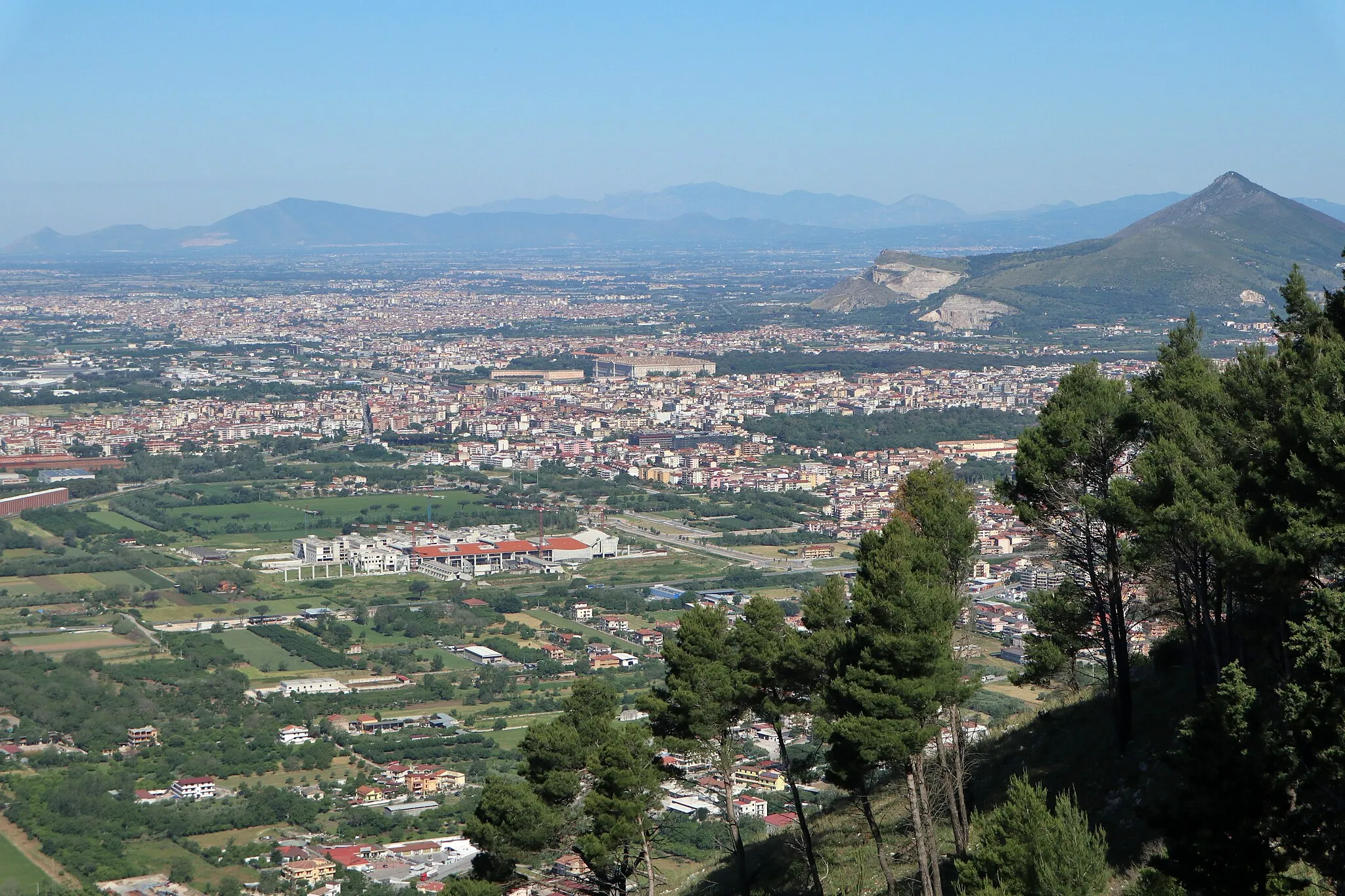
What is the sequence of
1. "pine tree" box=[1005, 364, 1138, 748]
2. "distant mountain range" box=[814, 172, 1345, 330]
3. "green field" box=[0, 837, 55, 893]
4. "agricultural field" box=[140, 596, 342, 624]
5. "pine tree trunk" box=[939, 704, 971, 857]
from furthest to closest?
"distant mountain range" box=[814, 172, 1345, 330]
"agricultural field" box=[140, 596, 342, 624]
"green field" box=[0, 837, 55, 893]
"pine tree" box=[1005, 364, 1138, 748]
"pine tree trunk" box=[939, 704, 971, 857]

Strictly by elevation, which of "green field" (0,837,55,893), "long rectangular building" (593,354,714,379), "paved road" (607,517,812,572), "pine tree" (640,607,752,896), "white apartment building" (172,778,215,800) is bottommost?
A: "paved road" (607,517,812,572)

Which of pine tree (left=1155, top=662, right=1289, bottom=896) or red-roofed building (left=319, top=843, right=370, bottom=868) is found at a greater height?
pine tree (left=1155, top=662, right=1289, bottom=896)

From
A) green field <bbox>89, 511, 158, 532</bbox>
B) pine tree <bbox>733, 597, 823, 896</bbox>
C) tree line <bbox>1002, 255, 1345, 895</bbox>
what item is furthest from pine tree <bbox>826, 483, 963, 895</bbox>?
green field <bbox>89, 511, 158, 532</bbox>

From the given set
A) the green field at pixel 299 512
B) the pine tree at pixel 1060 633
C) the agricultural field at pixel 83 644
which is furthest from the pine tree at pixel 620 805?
the green field at pixel 299 512

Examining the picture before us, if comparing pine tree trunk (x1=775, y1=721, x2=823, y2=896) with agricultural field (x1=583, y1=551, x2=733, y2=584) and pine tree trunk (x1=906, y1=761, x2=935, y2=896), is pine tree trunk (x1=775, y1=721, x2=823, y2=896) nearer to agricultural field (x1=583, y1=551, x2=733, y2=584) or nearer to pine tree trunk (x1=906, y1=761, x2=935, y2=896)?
pine tree trunk (x1=906, y1=761, x2=935, y2=896)

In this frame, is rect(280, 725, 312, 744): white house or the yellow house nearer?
the yellow house

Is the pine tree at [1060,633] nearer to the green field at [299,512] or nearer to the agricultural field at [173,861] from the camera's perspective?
the agricultural field at [173,861]
